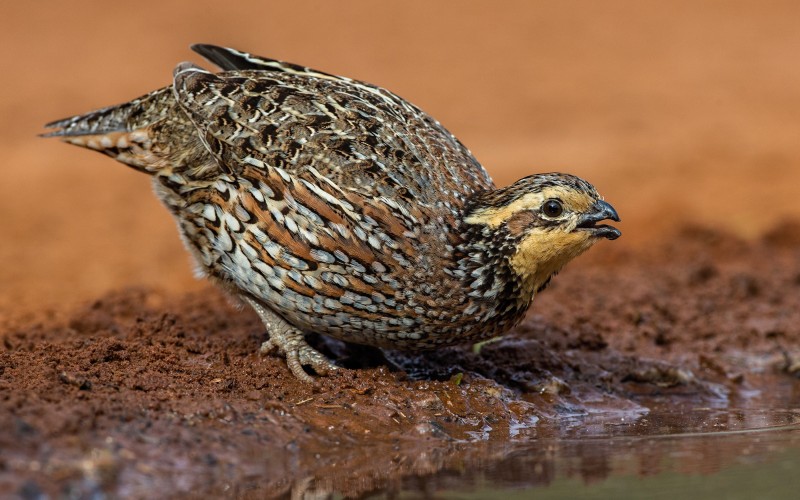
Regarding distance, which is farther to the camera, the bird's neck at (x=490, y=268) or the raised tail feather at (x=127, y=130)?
the raised tail feather at (x=127, y=130)

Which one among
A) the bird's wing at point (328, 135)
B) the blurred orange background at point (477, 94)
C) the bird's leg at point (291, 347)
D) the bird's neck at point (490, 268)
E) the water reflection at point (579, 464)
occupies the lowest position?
the water reflection at point (579, 464)

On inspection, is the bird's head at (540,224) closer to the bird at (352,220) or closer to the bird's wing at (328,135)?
the bird at (352,220)

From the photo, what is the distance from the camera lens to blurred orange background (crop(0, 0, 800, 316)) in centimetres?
1397

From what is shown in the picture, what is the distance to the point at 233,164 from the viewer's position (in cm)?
763

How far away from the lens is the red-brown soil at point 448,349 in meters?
6.56

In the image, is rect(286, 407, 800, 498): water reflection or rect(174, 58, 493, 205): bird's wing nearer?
rect(286, 407, 800, 498): water reflection

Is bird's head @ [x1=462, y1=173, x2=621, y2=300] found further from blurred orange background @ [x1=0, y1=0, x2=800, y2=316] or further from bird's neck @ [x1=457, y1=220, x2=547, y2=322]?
blurred orange background @ [x1=0, y1=0, x2=800, y2=316]

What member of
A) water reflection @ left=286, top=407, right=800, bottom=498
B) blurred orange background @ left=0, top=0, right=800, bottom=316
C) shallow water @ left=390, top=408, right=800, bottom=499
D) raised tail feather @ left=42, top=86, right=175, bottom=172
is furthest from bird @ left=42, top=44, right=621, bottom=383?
blurred orange background @ left=0, top=0, right=800, bottom=316

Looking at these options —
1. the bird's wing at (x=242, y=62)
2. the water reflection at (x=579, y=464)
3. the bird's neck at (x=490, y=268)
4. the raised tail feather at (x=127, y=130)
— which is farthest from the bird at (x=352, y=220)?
the water reflection at (x=579, y=464)

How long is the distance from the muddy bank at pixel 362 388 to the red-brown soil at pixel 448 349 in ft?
0.07

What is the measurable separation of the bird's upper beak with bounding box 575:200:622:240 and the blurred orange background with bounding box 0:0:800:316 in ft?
20.3

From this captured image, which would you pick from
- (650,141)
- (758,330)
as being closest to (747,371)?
(758,330)

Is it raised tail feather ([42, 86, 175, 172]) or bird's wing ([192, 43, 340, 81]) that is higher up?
bird's wing ([192, 43, 340, 81])

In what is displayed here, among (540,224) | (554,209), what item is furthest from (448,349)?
(554,209)
